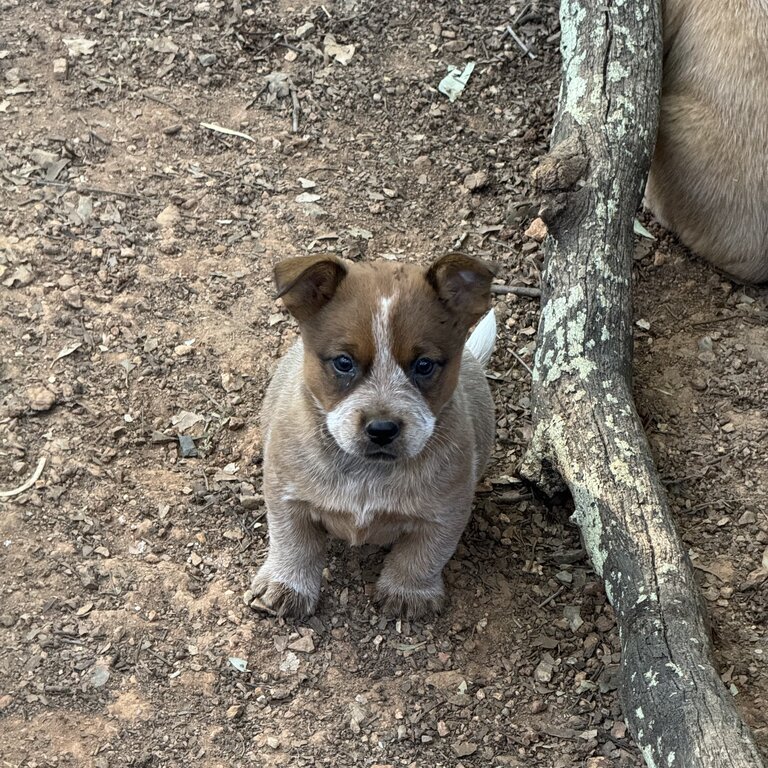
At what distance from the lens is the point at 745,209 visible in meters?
7.08

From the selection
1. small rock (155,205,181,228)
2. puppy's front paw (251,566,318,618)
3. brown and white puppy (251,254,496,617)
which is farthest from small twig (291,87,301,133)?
puppy's front paw (251,566,318,618)

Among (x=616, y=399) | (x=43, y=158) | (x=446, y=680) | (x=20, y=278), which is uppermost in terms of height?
(x=616, y=399)

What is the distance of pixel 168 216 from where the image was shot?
23.6 ft

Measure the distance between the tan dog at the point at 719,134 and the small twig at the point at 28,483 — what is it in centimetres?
474

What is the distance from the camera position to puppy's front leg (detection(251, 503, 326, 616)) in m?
5.38

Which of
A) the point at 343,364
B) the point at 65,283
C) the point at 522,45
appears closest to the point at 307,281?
the point at 343,364

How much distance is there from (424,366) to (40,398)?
2.66m

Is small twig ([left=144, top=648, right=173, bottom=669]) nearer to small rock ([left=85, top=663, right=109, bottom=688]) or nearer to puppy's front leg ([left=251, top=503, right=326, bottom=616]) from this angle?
small rock ([left=85, top=663, right=109, bottom=688])

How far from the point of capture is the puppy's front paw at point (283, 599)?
5410 mm

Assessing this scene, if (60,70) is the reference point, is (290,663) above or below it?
below

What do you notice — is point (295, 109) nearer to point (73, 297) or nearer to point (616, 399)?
point (73, 297)

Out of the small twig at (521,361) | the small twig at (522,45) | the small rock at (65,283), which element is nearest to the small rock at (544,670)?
the small twig at (521,361)

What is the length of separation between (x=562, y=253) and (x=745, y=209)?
1866 millimetres

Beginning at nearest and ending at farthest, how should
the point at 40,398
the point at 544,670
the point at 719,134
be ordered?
the point at 544,670
the point at 40,398
the point at 719,134
